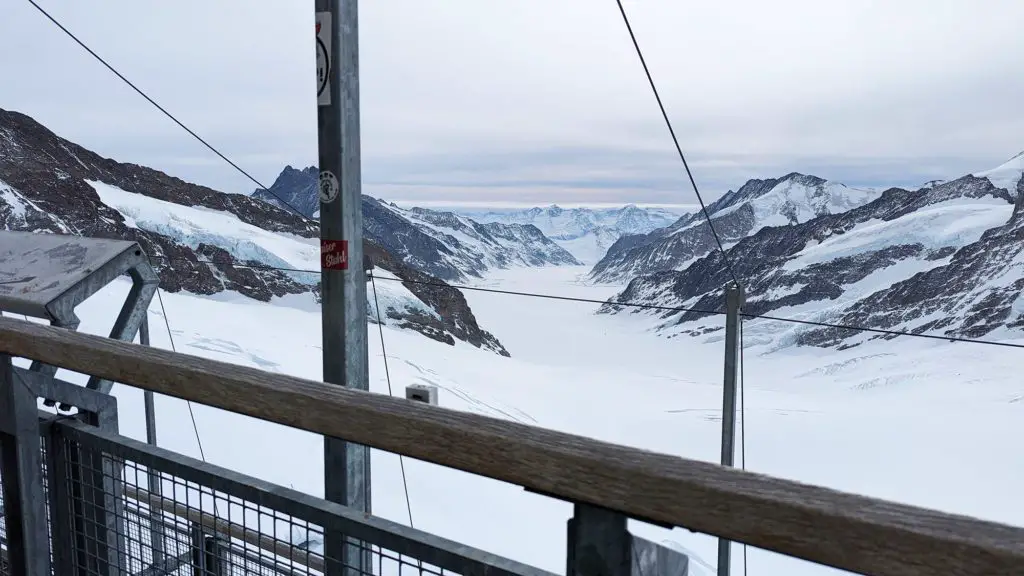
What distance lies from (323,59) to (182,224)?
307ft

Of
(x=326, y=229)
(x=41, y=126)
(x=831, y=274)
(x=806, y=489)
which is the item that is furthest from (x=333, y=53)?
(x=831, y=274)

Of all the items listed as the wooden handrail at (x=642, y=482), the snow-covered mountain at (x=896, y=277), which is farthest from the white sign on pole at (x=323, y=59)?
the snow-covered mountain at (x=896, y=277)

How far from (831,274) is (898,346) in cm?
5480

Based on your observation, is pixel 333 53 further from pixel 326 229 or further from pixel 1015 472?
pixel 1015 472

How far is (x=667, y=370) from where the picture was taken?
14575 centimetres

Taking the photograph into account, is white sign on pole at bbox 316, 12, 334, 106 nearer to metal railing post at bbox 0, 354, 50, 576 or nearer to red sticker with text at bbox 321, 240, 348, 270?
red sticker with text at bbox 321, 240, 348, 270

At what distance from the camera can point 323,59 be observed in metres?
3.42

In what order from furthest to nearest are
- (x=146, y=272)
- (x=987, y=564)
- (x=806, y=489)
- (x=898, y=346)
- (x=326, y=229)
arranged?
(x=898, y=346), (x=326, y=229), (x=146, y=272), (x=806, y=489), (x=987, y=564)

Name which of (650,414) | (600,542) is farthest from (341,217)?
(650,414)

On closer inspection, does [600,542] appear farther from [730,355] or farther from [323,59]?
[730,355]

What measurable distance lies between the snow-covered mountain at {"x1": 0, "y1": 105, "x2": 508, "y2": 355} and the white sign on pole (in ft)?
194

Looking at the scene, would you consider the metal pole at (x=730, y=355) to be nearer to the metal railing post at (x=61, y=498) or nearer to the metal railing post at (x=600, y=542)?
the metal railing post at (x=61, y=498)

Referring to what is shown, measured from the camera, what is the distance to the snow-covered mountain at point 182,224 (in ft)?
240

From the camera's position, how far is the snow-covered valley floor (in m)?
19.1
